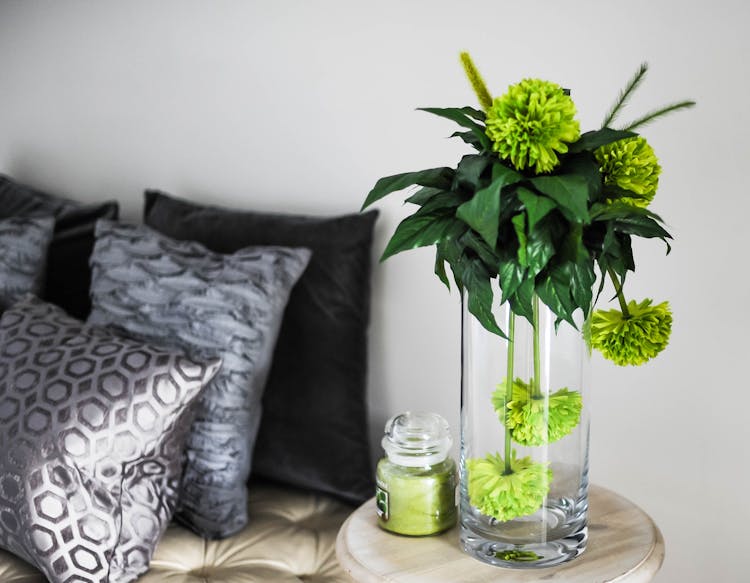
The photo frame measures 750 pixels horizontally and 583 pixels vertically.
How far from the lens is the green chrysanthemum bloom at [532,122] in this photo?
3.22 ft

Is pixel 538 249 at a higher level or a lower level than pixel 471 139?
lower

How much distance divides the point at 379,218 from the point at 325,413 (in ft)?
1.26

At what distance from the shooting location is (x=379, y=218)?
179 cm

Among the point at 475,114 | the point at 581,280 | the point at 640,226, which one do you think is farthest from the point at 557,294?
the point at 475,114

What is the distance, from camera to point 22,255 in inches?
71.9

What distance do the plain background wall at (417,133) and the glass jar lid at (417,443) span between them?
420 millimetres

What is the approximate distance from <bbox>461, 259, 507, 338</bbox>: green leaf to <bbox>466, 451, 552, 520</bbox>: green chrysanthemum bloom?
6.6 inches

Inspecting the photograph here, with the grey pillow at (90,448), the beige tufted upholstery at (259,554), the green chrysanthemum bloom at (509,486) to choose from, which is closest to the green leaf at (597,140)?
the green chrysanthemum bloom at (509,486)

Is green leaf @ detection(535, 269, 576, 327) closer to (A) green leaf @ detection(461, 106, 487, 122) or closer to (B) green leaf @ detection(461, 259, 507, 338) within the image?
(B) green leaf @ detection(461, 259, 507, 338)

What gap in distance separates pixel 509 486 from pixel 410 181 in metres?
0.37

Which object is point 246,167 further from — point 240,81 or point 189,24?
point 189,24

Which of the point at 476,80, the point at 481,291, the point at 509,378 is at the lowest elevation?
the point at 509,378

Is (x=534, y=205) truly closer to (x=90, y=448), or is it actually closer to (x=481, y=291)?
(x=481, y=291)

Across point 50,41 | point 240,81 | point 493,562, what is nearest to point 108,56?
point 50,41
